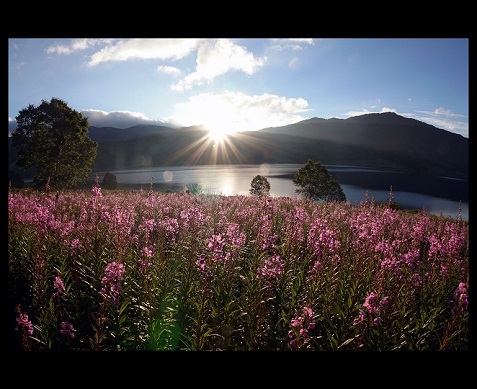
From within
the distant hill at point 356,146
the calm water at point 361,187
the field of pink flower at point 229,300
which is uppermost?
the distant hill at point 356,146

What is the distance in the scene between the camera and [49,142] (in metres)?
21.7

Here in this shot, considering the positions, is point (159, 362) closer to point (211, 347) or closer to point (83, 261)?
point (211, 347)

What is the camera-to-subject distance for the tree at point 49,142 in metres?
21.1

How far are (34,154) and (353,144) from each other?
119 metres

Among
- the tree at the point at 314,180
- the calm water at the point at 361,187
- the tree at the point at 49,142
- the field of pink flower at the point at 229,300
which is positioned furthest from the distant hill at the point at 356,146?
the field of pink flower at the point at 229,300

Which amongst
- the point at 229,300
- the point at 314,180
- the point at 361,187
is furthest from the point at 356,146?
the point at 229,300

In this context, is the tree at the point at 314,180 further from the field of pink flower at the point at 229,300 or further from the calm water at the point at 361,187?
the field of pink flower at the point at 229,300

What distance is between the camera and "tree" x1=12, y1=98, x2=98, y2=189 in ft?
69.4

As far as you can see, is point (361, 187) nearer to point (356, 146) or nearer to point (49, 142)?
point (49, 142)

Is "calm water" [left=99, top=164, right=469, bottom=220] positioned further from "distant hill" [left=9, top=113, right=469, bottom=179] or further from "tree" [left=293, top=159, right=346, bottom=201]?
"distant hill" [left=9, top=113, right=469, bottom=179]
